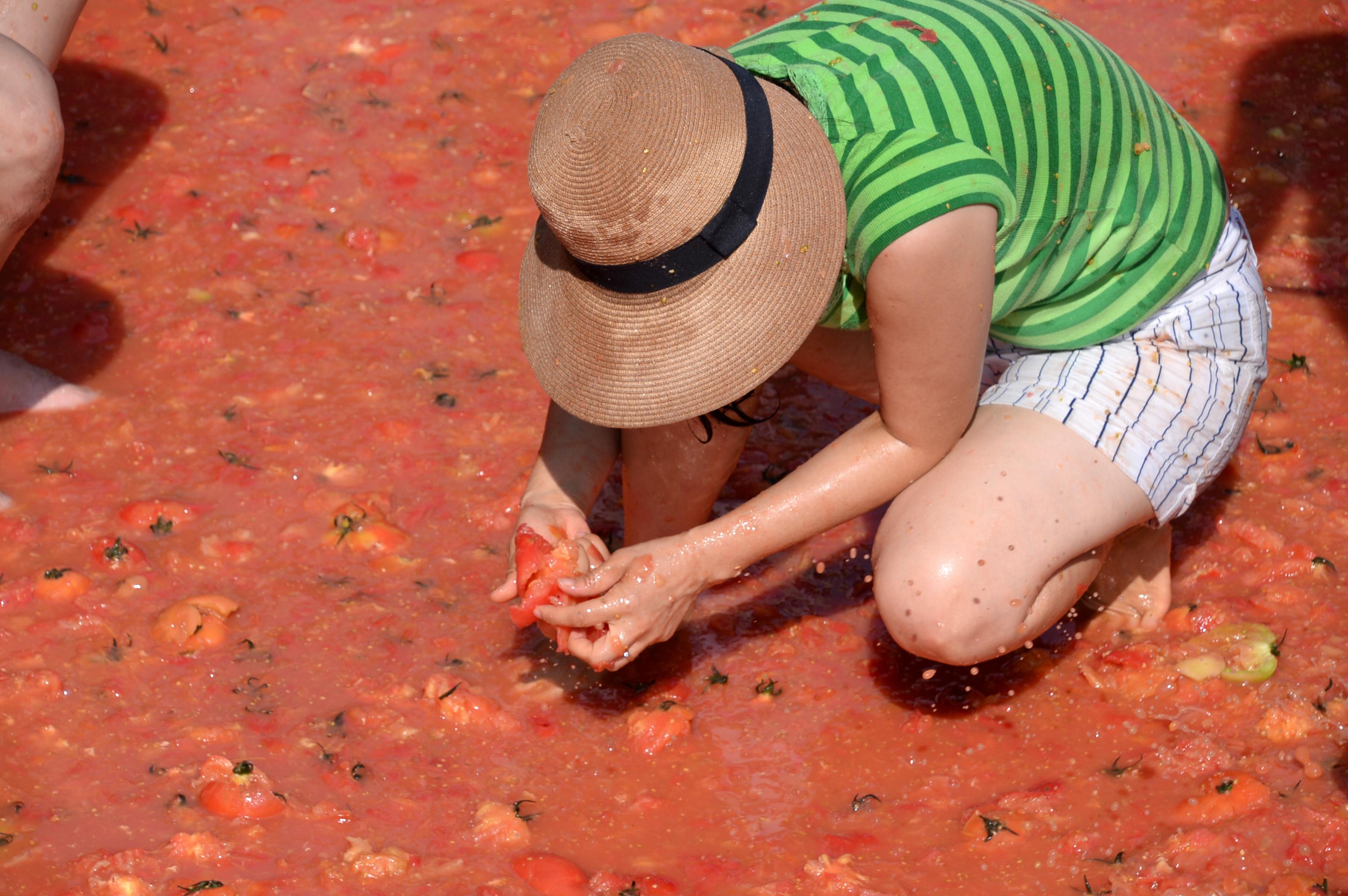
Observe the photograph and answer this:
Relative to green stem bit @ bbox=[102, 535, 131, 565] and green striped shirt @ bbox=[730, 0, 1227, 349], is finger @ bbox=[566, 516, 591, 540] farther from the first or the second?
green stem bit @ bbox=[102, 535, 131, 565]

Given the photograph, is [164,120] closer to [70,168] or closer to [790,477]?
[70,168]

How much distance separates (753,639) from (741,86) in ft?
4.05

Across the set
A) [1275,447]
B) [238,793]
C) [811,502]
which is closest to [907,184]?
[811,502]

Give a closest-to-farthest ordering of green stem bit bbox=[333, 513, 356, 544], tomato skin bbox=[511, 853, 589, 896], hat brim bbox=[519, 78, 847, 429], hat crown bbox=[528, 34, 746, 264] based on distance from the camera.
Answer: hat crown bbox=[528, 34, 746, 264]
hat brim bbox=[519, 78, 847, 429]
tomato skin bbox=[511, 853, 589, 896]
green stem bit bbox=[333, 513, 356, 544]

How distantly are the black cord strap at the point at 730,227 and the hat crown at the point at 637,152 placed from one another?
0.01 m

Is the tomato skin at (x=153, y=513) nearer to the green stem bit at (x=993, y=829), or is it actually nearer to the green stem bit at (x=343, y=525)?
the green stem bit at (x=343, y=525)

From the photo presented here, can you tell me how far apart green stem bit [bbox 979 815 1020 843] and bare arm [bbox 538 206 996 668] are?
57 cm

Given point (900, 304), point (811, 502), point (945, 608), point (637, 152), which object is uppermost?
point (637, 152)

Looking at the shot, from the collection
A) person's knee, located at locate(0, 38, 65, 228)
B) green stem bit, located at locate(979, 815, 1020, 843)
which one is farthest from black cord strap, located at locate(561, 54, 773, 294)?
person's knee, located at locate(0, 38, 65, 228)

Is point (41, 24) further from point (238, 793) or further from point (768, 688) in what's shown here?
point (768, 688)

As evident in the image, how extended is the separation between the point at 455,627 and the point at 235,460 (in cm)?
78

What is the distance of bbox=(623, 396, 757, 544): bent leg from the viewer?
2795 mm

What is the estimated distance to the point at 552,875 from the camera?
2316mm

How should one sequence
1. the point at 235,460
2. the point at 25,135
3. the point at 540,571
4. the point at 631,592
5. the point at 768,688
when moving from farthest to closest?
the point at 235,460 < the point at 25,135 < the point at 768,688 < the point at 540,571 < the point at 631,592
